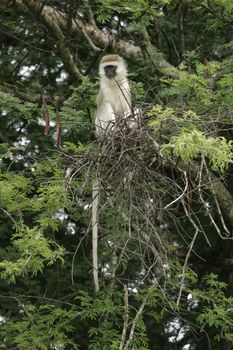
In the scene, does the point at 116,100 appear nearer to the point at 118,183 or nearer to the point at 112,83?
the point at 112,83

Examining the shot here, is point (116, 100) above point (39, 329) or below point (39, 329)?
above

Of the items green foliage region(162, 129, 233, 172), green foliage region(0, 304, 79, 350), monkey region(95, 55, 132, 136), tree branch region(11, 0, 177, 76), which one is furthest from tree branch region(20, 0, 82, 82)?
green foliage region(162, 129, 233, 172)

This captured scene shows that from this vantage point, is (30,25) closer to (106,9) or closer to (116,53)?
(116,53)

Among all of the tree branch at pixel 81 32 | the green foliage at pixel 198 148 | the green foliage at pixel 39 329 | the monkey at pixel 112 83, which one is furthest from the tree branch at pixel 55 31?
the green foliage at pixel 198 148

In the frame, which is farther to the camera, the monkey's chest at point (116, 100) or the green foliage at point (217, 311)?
the monkey's chest at point (116, 100)

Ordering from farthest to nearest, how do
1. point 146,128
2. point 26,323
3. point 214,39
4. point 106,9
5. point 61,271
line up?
1. point 214,39
2. point 61,271
3. point 106,9
4. point 26,323
5. point 146,128

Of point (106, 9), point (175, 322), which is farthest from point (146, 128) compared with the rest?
point (175, 322)

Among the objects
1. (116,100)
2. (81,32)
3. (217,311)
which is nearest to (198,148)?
(217,311)

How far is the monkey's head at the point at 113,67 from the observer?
8.19 m

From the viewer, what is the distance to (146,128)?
17.0 ft

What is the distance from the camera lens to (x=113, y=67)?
26.9 feet

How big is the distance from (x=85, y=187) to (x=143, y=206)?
0.43 meters

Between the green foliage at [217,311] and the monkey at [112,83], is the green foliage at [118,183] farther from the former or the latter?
the monkey at [112,83]

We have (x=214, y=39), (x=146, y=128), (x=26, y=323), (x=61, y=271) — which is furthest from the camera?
(x=214, y=39)
